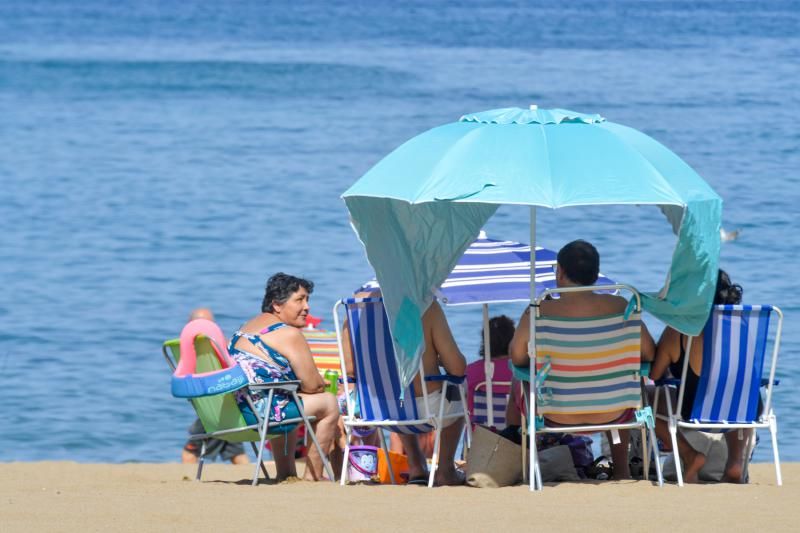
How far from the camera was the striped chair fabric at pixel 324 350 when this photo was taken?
6.80 meters

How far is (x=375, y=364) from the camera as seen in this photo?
5648mm

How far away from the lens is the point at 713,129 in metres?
23.5

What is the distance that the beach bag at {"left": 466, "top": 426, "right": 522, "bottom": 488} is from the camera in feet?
18.0

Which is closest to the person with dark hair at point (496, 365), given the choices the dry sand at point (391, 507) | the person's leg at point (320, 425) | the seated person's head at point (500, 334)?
the seated person's head at point (500, 334)

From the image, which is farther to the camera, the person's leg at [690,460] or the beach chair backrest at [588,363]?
the person's leg at [690,460]

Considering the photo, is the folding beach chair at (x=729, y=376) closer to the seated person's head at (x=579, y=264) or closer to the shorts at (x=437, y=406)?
the seated person's head at (x=579, y=264)

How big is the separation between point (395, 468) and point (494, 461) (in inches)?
26.2

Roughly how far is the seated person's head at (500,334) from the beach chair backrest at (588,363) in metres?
0.88

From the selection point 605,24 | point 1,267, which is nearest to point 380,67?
point 605,24

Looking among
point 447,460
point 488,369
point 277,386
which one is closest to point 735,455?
point 488,369

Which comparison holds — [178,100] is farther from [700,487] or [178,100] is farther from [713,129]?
[700,487]

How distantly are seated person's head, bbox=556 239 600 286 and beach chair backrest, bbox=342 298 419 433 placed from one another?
0.77 metres

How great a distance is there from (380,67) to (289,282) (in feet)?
101

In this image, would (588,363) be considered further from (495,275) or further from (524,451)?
(495,275)
